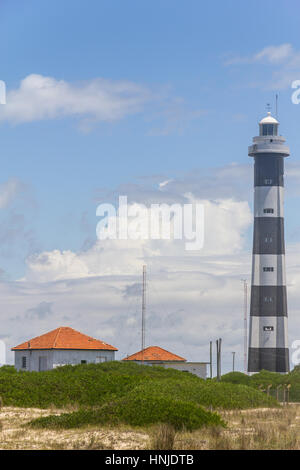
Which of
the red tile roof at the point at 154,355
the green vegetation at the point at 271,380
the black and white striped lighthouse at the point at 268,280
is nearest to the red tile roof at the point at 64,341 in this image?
the red tile roof at the point at 154,355

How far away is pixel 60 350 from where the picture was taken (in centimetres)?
7575

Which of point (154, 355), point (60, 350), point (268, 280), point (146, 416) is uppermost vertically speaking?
point (268, 280)

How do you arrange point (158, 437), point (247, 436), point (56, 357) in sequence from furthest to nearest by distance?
1. point (56, 357)
2. point (247, 436)
3. point (158, 437)

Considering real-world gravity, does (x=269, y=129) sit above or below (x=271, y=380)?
above

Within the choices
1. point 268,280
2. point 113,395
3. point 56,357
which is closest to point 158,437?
point 113,395

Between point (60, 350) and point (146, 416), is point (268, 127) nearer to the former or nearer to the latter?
point (60, 350)

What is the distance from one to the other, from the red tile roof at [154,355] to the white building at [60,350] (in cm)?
482

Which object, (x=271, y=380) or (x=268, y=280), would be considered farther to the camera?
(x=268, y=280)

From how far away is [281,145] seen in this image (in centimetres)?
8212

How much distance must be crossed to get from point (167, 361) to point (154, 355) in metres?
1.48

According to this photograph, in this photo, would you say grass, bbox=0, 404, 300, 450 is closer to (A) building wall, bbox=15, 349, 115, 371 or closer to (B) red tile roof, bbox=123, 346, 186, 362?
(A) building wall, bbox=15, 349, 115, 371

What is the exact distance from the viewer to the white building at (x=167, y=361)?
275ft
